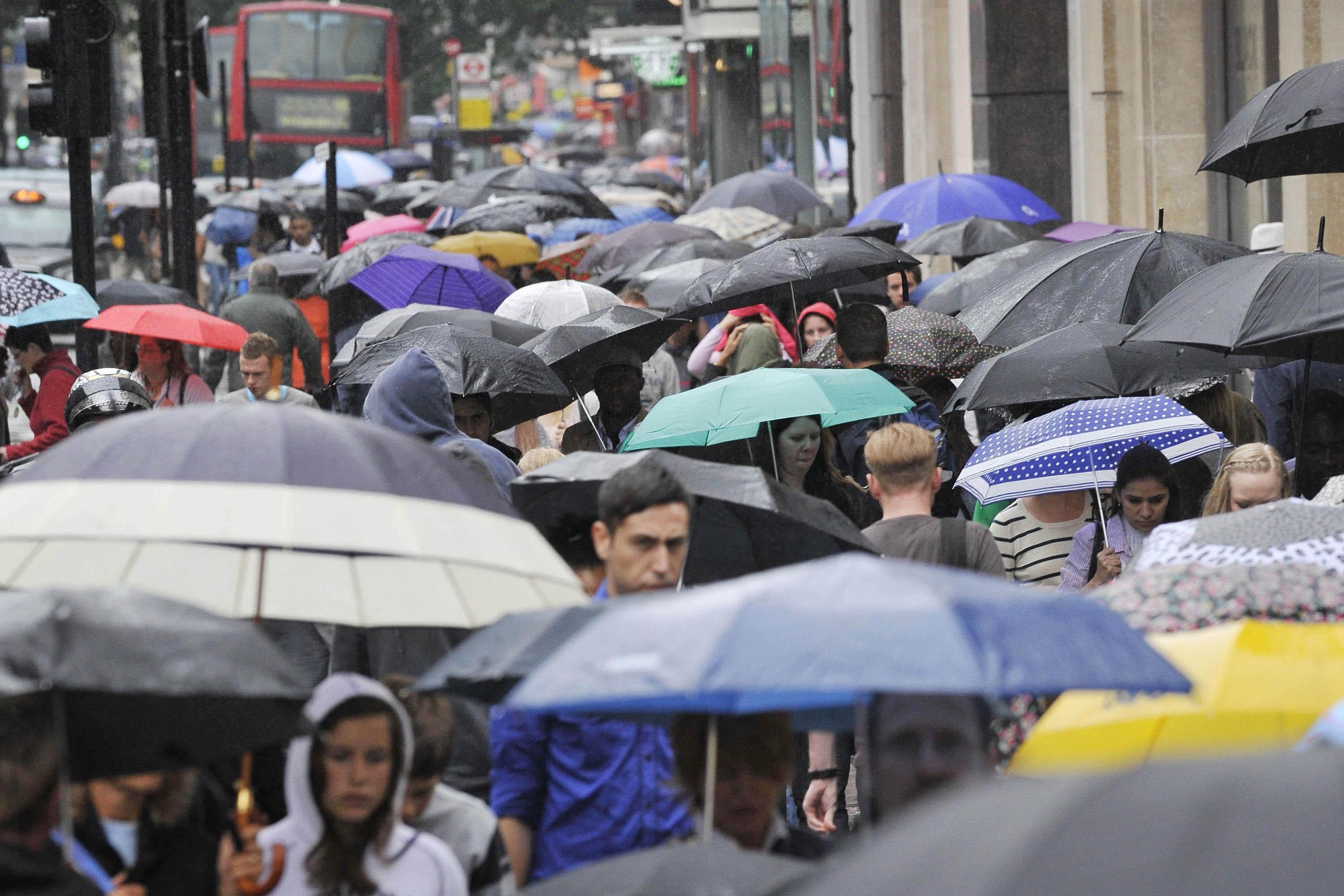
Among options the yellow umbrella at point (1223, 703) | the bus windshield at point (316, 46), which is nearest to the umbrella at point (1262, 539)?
the yellow umbrella at point (1223, 703)

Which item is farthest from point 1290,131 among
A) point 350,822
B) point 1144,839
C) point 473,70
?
point 473,70

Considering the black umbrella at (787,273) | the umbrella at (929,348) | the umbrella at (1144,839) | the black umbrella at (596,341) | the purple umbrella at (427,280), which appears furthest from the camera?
the purple umbrella at (427,280)

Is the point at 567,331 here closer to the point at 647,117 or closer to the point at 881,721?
the point at 881,721

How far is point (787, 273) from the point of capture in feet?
35.1

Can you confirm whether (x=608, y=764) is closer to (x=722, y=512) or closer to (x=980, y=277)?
(x=722, y=512)

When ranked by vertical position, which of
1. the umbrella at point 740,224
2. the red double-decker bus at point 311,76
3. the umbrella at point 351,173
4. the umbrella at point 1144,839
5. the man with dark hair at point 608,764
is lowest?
the man with dark hair at point 608,764

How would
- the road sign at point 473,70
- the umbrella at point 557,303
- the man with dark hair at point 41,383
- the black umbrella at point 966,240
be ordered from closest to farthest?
the man with dark hair at point 41,383 < the umbrella at point 557,303 < the black umbrella at point 966,240 < the road sign at point 473,70

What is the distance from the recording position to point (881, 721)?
330 centimetres

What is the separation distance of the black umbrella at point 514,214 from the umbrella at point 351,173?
950cm

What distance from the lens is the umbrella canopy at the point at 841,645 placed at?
10.0 ft

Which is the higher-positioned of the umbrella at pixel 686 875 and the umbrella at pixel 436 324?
the umbrella at pixel 436 324

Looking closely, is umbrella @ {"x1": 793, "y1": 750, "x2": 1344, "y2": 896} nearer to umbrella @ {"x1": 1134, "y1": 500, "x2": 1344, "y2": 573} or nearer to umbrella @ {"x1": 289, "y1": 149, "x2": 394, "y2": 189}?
umbrella @ {"x1": 1134, "y1": 500, "x2": 1344, "y2": 573}

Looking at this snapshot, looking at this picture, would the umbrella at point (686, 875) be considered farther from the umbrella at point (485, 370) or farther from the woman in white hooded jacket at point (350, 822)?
the umbrella at point (485, 370)

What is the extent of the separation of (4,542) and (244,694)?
946 mm
